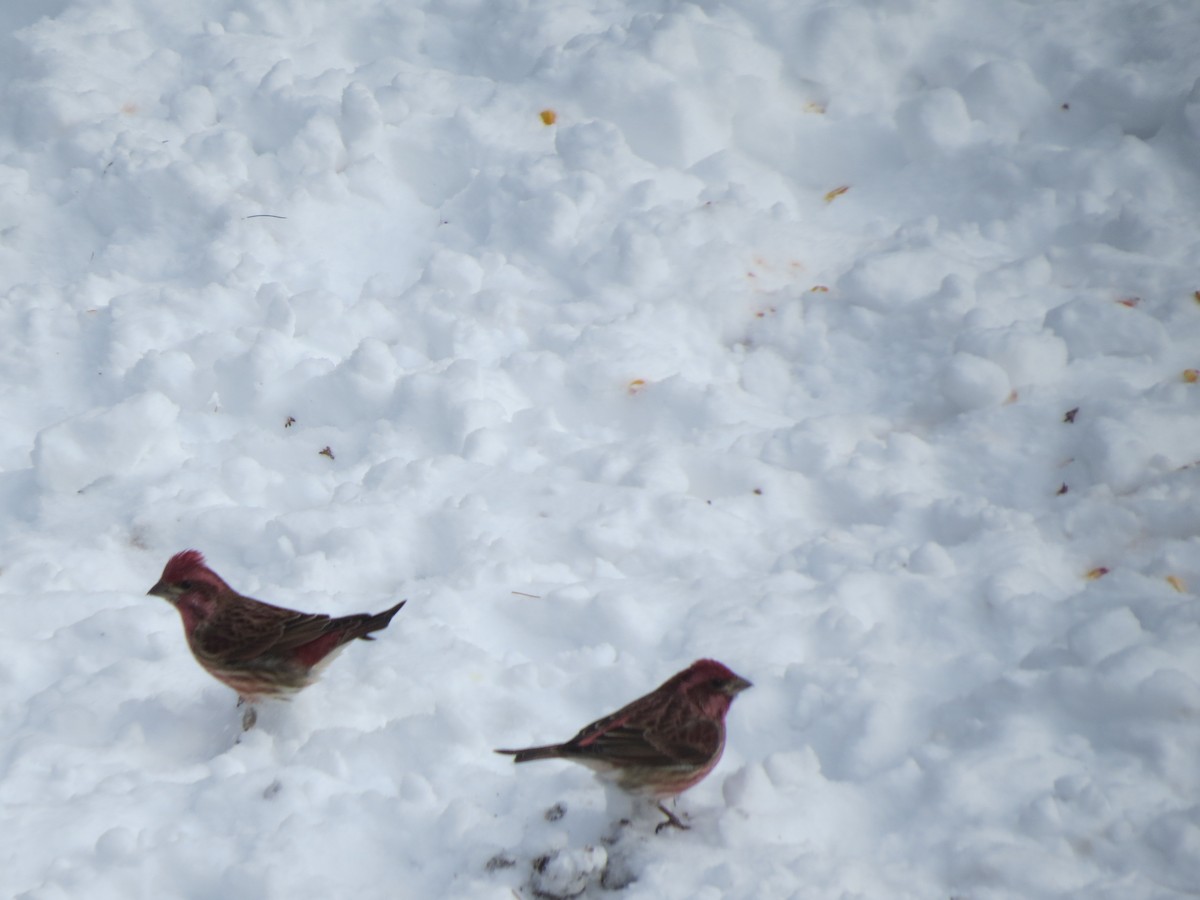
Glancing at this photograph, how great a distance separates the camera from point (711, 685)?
106 inches

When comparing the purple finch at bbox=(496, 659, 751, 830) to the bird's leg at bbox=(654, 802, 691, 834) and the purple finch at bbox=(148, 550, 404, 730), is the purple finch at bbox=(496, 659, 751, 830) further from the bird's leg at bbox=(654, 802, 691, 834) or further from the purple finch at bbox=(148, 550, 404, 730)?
the purple finch at bbox=(148, 550, 404, 730)

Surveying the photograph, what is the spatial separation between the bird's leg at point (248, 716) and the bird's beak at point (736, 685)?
1.33 metres

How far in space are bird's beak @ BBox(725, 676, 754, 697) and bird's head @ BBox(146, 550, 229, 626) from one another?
1.44 metres

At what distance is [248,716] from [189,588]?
0.40 metres

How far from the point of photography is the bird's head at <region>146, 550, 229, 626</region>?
305cm

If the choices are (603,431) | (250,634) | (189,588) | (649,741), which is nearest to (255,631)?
(250,634)

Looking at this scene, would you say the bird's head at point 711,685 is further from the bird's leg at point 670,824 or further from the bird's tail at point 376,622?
the bird's tail at point 376,622

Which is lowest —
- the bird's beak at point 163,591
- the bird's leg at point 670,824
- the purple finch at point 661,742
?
the bird's beak at point 163,591

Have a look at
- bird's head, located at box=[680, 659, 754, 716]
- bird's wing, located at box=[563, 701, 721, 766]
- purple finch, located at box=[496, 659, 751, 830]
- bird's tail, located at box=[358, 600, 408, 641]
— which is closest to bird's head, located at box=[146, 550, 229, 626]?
bird's tail, located at box=[358, 600, 408, 641]

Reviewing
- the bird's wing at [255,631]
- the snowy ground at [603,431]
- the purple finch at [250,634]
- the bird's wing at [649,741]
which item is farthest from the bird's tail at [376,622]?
the bird's wing at [649,741]

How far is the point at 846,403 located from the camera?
4023 mm

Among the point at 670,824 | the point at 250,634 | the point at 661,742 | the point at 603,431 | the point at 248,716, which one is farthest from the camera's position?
the point at 603,431

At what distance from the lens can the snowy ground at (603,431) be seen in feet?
8.77

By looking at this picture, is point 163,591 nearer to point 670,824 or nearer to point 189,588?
point 189,588
